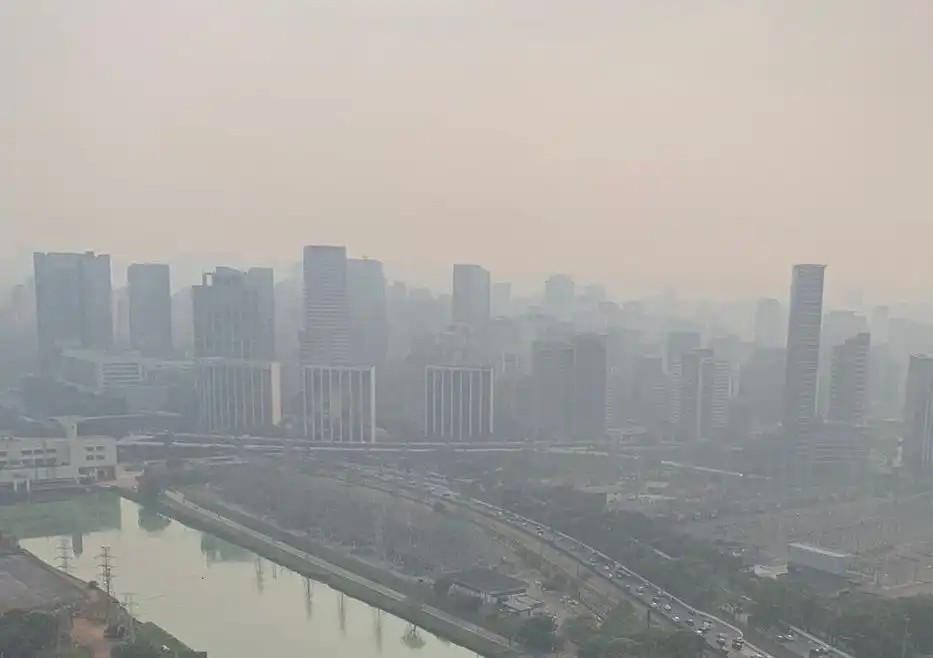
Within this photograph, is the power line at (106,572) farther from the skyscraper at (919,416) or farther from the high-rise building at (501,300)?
the high-rise building at (501,300)

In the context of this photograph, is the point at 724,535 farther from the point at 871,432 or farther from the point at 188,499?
the point at 188,499

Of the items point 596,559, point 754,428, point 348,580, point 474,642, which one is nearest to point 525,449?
point 754,428

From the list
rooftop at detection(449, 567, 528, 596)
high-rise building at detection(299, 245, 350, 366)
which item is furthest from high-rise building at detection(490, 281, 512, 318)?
rooftop at detection(449, 567, 528, 596)

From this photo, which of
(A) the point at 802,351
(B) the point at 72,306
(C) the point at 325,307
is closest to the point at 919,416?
(A) the point at 802,351

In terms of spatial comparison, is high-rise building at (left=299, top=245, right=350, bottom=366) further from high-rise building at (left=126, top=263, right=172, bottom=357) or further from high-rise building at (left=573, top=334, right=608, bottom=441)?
high-rise building at (left=573, top=334, right=608, bottom=441)

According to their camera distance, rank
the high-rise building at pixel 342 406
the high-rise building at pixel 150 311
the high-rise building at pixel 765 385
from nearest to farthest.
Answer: the high-rise building at pixel 765 385, the high-rise building at pixel 342 406, the high-rise building at pixel 150 311

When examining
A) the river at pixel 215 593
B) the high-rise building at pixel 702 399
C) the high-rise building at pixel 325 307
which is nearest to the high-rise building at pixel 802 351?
the high-rise building at pixel 702 399

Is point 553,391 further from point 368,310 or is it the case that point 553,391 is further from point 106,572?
point 106,572
